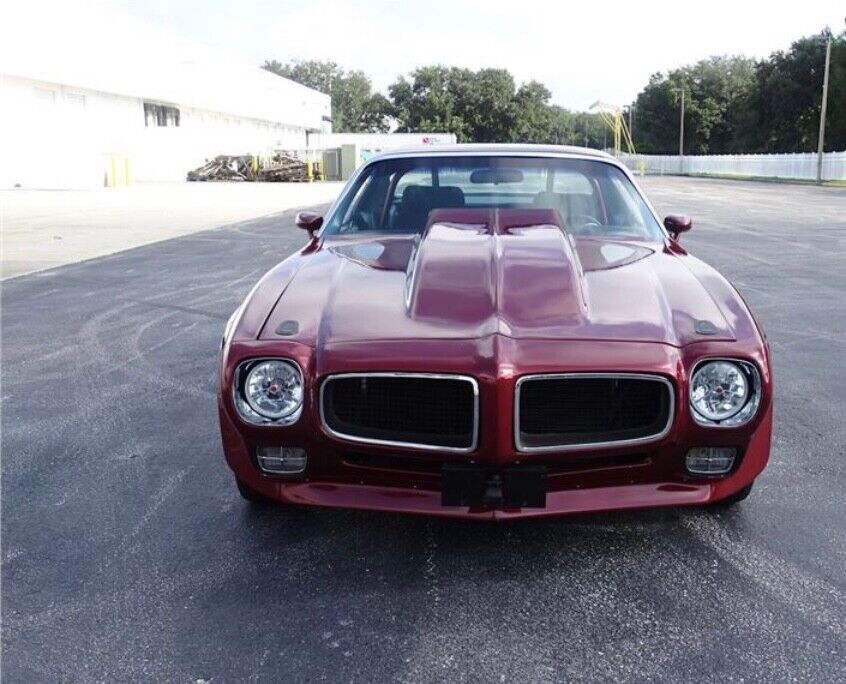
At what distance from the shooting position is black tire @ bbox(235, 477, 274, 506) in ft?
10.6

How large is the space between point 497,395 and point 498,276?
62 cm

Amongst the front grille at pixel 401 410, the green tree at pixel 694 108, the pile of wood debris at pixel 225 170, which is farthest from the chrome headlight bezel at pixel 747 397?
the green tree at pixel 694 108

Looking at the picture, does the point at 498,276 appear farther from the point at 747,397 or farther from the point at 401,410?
the point at 747,397

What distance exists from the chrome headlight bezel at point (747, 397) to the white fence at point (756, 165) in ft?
151

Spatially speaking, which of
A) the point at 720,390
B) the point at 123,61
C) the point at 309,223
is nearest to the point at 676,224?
the point at 720,390

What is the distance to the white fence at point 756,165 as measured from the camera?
44.6 m

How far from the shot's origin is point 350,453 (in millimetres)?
2869

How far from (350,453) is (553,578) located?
2.62 feet

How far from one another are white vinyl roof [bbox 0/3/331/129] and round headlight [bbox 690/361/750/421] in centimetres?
2988

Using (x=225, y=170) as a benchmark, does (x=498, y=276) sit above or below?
below

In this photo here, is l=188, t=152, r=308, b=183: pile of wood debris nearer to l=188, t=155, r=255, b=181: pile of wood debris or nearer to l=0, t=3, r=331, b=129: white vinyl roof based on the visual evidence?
l=188, t=155, r=255, b=181: pile of wood debris

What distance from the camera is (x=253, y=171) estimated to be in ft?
140

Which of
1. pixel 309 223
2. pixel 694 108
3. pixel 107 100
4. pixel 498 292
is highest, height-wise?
pixel 694 108

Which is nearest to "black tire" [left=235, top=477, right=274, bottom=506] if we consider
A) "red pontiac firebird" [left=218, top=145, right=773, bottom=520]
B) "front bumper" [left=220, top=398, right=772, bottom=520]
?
"red pontiac firebird" [left=218, top=145, right=773, bottom=520]
